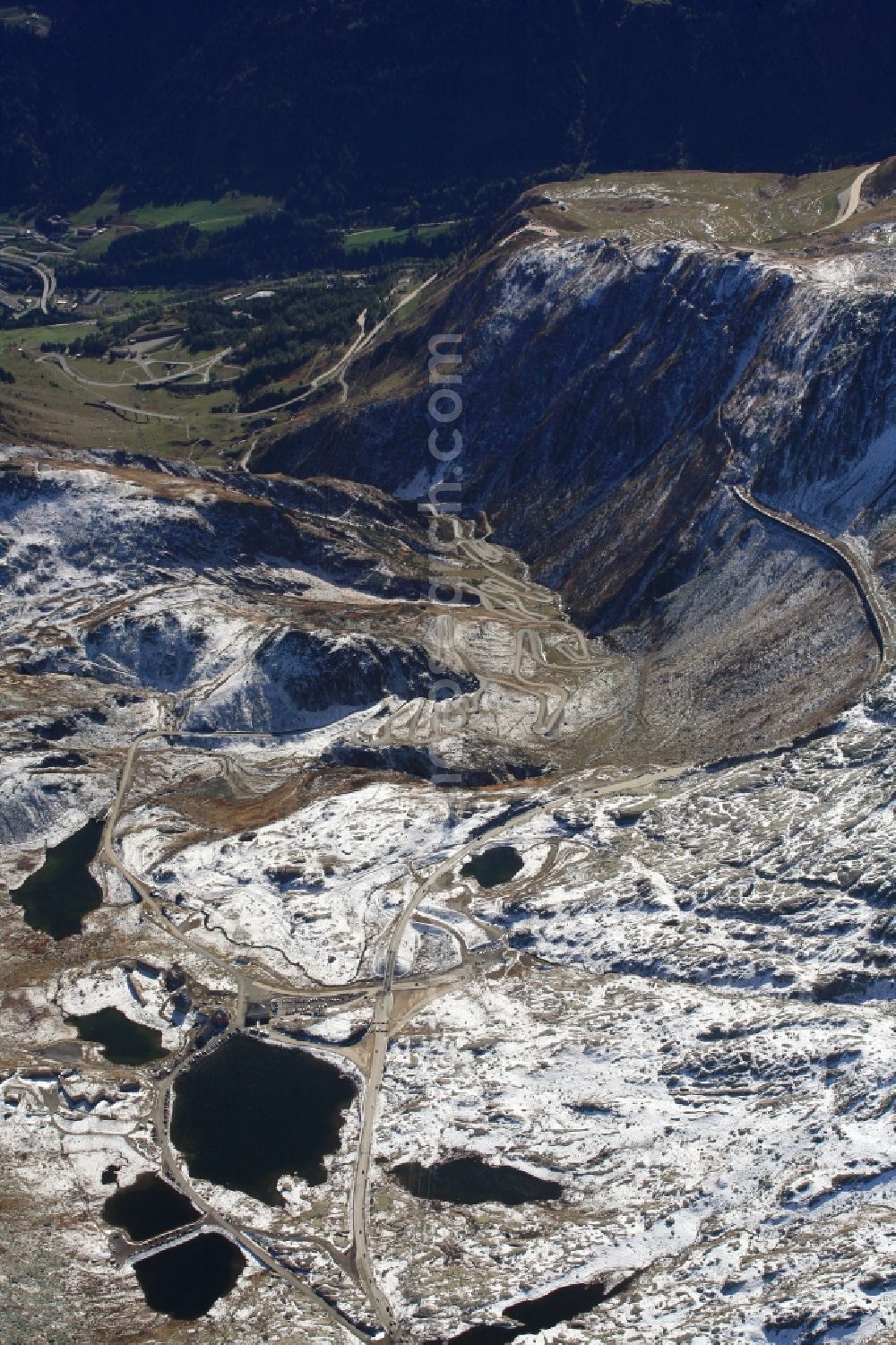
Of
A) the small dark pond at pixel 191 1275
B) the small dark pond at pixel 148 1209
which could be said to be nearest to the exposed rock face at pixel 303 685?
the small dark pond at pixel 148 1209

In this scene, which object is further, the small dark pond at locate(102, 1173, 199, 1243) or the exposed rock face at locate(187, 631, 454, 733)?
the exposed rock face at locate(187, 631, 454, 733)

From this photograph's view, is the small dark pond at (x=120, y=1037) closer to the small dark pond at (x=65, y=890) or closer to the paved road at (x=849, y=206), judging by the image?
the small dark pond at (x=65, y=890)

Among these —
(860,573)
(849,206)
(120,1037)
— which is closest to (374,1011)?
(120,1037)

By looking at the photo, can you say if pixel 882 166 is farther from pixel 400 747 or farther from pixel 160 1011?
pixel 160 1011

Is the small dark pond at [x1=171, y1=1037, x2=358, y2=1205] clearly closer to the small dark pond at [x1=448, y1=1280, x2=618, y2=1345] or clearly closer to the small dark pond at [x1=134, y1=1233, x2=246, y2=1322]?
the small dark pond at [x1=134, y1=1233, x2=246, y2=1322]

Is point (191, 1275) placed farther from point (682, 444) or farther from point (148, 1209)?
point (682, 444)

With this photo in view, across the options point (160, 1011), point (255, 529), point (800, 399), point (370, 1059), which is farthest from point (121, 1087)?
point (800, 399)

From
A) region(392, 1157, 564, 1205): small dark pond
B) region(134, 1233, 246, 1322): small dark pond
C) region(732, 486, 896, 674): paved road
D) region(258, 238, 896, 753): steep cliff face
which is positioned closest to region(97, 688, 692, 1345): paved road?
region(134, 1233, 246, 1322): small dark pond
